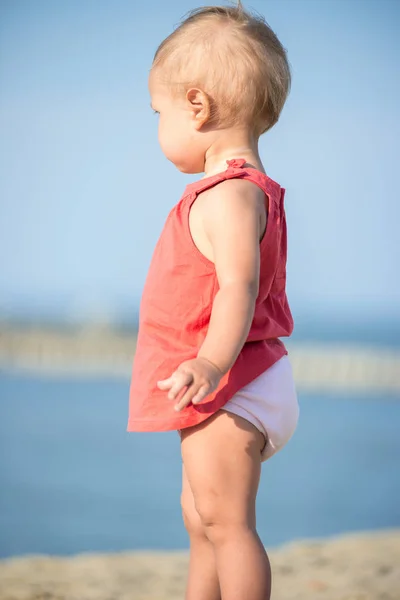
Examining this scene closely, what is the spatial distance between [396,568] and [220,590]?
1.35 meters

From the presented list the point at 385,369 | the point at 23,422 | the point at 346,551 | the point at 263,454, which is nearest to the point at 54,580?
the point at 346,551

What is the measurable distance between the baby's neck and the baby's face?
0.02 m

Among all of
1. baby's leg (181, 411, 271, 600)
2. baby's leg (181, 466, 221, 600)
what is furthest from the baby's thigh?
baby's leg (181, 466, 221, 600)

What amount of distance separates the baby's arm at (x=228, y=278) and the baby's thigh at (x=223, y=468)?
13 centimetres

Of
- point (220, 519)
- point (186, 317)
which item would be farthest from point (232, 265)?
point (220, 519)

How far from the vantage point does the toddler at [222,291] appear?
1203 mm

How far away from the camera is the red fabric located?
1.25m

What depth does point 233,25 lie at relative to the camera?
1290mm

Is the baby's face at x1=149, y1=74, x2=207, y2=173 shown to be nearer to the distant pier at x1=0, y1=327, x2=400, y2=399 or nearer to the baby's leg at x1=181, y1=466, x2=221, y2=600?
the baby's leg at x1=181, y1=466, x2=221, y2=600

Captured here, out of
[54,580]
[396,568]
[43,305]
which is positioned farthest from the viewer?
[43,305]

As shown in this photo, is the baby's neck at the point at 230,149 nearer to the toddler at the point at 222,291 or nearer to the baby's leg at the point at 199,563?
the toddler at the point at 222,291

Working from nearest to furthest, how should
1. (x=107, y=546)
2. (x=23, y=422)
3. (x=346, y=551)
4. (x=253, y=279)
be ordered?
(x=253, y=279)
(x=346, y=551)
(x=107, y=546)
(x=23, y=422)

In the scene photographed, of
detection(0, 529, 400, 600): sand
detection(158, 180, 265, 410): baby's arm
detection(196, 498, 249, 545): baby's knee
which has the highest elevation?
detection(158, 180, 265, 410): baby's arm

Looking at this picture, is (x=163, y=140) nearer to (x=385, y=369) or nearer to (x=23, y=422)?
(x=23, y=422)
